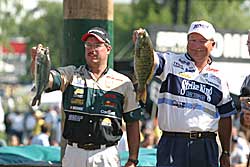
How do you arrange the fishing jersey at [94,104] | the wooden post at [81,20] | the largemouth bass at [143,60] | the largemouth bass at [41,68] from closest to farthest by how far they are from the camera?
the largemouth bass at [41,68] < the largemouth bass at [143,60] < the fishing jersey at [94,104] < the wooden post at [81,20]

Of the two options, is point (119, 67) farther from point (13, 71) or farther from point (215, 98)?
point (13, 71)

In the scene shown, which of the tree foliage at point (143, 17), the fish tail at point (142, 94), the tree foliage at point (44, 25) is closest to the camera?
the fish tail at point (142, 94)

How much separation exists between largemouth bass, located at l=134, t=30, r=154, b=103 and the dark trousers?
61cm

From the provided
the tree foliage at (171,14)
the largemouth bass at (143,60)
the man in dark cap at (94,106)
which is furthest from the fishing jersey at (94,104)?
the tree foliage at (171,14)

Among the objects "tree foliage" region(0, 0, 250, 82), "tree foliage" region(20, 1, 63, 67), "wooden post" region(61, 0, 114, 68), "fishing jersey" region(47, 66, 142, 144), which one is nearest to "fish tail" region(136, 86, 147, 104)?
"fishing jersey" region(47, 66, 142, 144)

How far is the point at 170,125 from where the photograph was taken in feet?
20.8

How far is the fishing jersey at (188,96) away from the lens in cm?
634

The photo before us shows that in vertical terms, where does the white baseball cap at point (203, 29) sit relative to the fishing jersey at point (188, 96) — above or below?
above

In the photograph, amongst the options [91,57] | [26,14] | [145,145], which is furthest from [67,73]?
[26,14]

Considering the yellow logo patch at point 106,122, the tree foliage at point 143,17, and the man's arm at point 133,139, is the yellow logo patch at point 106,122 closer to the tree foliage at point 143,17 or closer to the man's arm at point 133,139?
the man's arm at point 133,139

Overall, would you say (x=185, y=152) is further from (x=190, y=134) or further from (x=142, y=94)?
(x=142, y=94)

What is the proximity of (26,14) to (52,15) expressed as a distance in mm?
6582

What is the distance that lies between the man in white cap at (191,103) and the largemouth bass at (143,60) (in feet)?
1.05

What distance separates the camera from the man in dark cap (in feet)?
20.2
